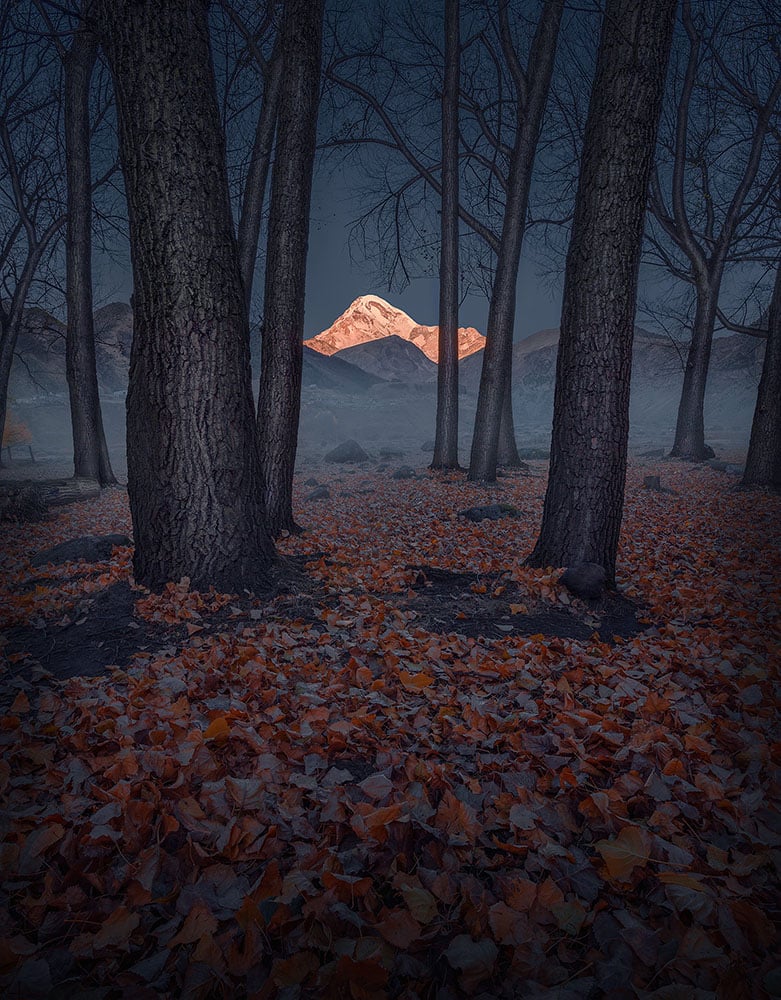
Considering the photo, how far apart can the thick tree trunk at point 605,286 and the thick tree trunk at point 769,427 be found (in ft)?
25.2

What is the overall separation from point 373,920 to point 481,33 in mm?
15531

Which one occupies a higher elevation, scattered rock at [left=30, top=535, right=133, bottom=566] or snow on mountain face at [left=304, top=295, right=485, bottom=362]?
snow on mountain face at [left=304, top=295, right=485, bottom=362]

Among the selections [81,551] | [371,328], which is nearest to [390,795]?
[81,551]

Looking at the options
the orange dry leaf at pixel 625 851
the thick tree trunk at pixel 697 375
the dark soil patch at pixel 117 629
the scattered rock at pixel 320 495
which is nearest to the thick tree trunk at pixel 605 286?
the dark soil patch at pixel 117 629

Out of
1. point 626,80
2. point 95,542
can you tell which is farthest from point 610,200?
point 95,542

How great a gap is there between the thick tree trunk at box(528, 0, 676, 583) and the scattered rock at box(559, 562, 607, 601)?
231mm

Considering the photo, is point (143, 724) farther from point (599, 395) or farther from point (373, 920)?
point (599, 395)

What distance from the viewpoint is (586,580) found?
13.3ft

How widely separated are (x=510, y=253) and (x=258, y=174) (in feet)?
19.5

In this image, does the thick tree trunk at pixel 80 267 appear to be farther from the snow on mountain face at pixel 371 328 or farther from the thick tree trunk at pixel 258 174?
the snow on mountain face at pixel 371 328

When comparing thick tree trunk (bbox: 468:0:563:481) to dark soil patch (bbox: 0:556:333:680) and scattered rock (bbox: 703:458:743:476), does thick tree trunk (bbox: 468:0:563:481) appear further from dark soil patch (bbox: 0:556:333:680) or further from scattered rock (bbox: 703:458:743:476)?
dark soil patch (bbox: 0:556:333:680)

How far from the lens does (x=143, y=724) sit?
2.37 m

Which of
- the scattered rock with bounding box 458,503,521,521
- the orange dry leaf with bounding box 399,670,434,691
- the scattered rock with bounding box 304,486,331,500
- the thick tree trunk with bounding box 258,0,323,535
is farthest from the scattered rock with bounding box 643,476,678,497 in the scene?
the orange dry leaf with bounding box 399,670,434,691

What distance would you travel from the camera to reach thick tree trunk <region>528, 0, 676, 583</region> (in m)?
3.85
